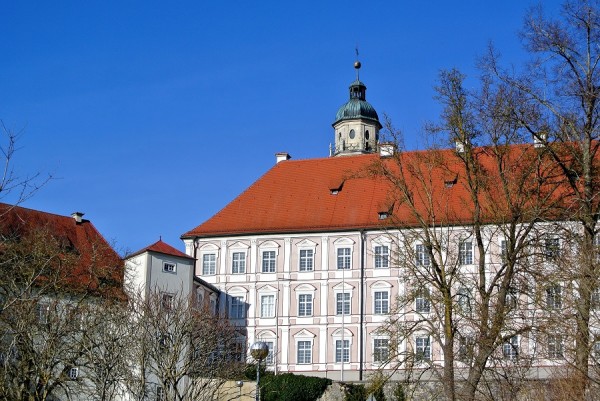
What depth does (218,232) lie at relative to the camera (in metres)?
54.9

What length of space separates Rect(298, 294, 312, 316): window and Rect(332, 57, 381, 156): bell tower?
157ft

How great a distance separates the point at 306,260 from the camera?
53656 millimetres

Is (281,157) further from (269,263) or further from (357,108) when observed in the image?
(357,108)

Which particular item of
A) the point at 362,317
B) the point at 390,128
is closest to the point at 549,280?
the point at 390,128

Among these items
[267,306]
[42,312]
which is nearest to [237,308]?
[267,306]

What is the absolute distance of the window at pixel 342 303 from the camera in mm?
52094

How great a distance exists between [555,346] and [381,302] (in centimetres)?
2988

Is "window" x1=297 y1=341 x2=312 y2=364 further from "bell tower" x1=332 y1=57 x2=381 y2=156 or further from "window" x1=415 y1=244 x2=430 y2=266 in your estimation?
"bell tower" x1=332 y1=57 x2=381 y2=156

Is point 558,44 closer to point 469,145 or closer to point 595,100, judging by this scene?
point 595,100

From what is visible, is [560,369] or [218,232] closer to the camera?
[560,369]

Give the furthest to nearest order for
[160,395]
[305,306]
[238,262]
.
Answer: [238,262]
[305,306]
[160,395]

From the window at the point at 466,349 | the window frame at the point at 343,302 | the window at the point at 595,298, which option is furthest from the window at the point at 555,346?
the window frame at the point at 343,302

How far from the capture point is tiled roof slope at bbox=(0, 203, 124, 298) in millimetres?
36388

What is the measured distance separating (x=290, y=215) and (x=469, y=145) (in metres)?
→ 27.0
